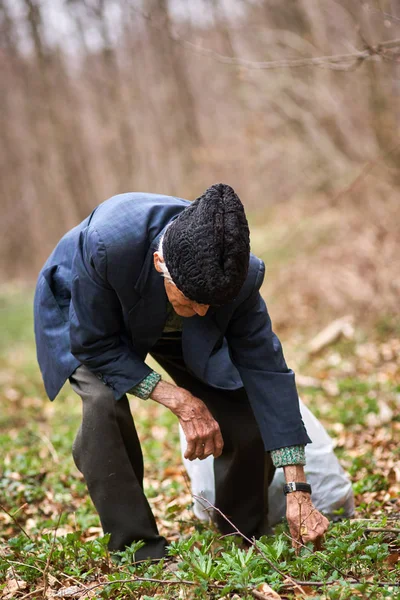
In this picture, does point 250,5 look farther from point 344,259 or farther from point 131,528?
point 131,528

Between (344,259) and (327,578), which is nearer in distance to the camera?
(327,578)

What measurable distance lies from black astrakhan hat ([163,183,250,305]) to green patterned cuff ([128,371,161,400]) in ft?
1.63

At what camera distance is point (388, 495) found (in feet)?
11.4

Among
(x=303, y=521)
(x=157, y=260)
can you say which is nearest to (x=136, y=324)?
(x=157, y=260)

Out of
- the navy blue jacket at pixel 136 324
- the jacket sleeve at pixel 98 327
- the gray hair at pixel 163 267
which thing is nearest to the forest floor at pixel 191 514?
the navy blue jacket at pixel 136 324

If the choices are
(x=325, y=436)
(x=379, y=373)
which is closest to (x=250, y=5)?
(x=379, y=373)

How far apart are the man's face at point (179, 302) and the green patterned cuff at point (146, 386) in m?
0.31

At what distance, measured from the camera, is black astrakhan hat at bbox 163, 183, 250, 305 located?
228 centimetres

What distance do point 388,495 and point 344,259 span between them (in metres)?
5.76

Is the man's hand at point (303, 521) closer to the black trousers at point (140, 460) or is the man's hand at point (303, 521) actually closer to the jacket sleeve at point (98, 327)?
the black trousers at point (140, 460)

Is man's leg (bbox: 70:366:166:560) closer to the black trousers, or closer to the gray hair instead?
the black trousers

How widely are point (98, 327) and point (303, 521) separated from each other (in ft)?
3.67

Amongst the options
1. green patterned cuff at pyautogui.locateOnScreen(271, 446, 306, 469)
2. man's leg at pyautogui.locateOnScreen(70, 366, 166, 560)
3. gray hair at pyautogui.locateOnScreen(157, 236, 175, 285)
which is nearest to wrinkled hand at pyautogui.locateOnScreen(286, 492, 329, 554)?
green patterned cuff at pyautogui.locateOnScreen(271, 446, 306, 469)

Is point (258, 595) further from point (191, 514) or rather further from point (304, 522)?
point (191, 514)
